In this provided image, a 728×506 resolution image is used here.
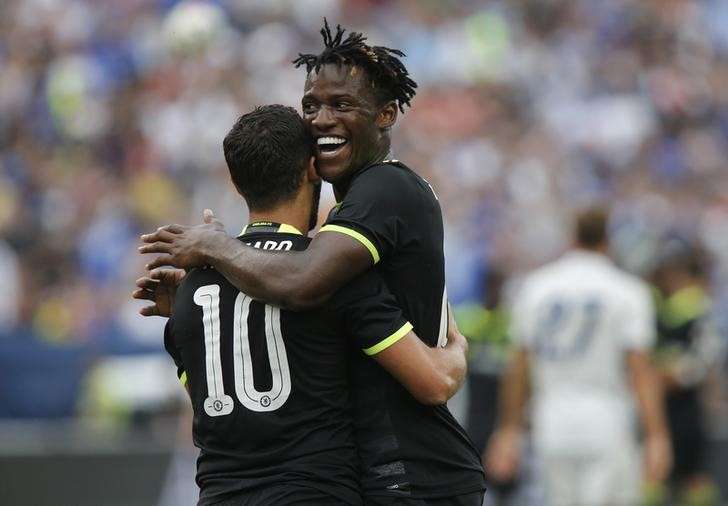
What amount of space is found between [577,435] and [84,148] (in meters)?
8.16

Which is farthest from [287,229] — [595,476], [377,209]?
[595,476]

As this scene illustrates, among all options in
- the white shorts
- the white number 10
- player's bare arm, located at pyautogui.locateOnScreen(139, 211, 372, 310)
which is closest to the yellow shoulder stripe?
player's bare arm, located at pyautogui.locateOnScreen(139, 211, 372, 310)

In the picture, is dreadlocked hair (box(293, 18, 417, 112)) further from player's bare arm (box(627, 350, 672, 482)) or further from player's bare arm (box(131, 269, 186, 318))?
player's bare arm (box(627, 350, 672, 482))

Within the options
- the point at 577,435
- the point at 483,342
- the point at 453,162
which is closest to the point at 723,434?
the point at 483,342

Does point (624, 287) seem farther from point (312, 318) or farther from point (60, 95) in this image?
point (60, 95)

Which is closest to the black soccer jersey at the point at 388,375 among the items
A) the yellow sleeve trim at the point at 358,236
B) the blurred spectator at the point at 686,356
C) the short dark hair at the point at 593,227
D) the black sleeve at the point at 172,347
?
the yellow sleeve trim at the point at 358,236

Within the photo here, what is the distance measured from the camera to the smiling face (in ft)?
13.1

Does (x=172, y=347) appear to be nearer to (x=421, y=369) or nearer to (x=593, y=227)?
(x=421, y=369)

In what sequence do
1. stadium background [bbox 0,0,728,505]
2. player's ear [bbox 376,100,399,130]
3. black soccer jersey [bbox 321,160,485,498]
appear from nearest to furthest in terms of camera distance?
1. black soccer jersey [bbox 321,160,485,498]
2. player's ear [bbox 376,100,399,130]
3. stadium background [bbox 0,0,728,505]

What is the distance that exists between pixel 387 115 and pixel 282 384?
898 millimetres

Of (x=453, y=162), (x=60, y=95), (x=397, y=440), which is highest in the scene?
(x=60, y=95)

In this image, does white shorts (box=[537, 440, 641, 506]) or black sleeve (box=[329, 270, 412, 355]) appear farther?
white shorts (box=[537, 440, 641, 506])

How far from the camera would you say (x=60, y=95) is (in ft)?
49.4

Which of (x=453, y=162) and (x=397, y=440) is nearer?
(x=397, y=440)
